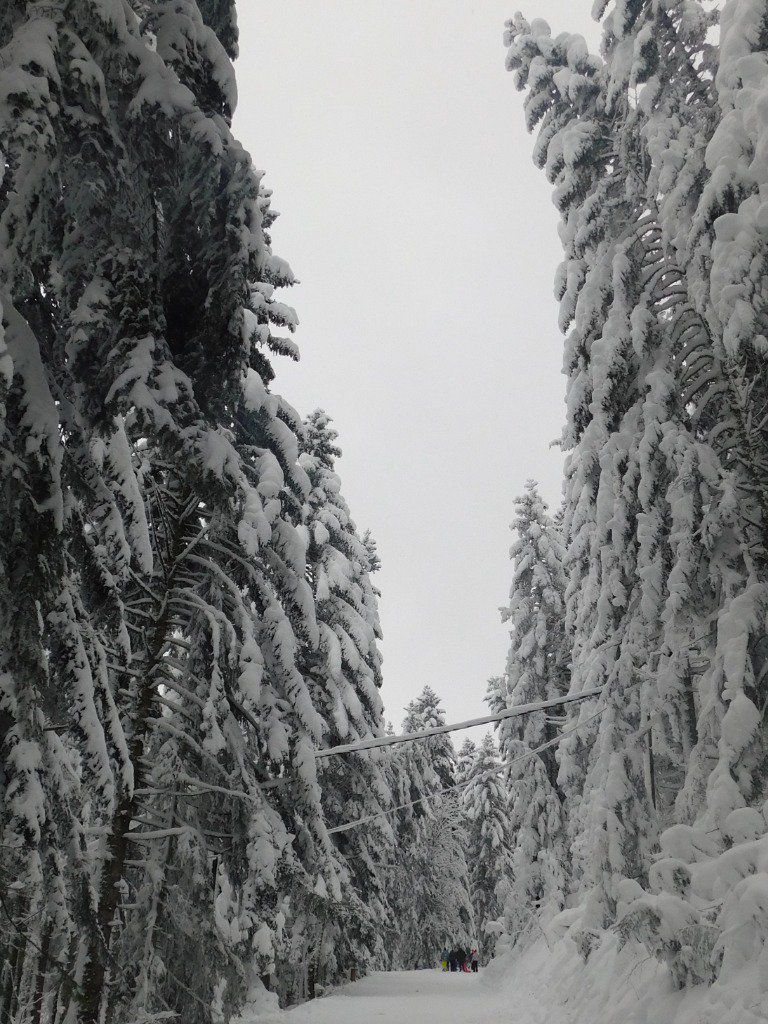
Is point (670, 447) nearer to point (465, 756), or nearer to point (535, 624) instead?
point (535, 624)

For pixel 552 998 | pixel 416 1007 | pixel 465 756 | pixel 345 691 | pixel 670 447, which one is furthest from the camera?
pixel 465 756

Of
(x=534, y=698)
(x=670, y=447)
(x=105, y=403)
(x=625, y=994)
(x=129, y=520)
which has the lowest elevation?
(x=625, y=994)

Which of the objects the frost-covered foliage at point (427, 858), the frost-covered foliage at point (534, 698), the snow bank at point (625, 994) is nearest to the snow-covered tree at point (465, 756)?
the frost-covered foliage at point (427, 858)

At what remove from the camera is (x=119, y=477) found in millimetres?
5930

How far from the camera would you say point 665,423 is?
882 cm

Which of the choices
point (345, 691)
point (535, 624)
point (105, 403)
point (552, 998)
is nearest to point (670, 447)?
point (105, 403)

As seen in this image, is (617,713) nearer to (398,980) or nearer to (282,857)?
(282,857)

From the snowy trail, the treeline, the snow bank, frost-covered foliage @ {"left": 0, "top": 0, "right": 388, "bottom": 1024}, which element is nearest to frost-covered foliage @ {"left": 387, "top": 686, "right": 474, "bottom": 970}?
the snowy trail

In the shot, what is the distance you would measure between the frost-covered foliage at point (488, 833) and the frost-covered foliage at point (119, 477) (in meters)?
33.6

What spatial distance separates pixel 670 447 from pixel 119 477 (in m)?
5.86

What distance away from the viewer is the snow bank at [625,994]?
5246mm

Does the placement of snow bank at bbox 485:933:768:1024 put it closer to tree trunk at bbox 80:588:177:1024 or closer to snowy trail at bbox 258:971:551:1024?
snowy trail at bbox 258:971:551:1024

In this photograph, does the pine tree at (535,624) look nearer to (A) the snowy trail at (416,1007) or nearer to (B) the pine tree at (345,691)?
(B) the pine tree at (345,691)

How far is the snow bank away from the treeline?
326 cm
